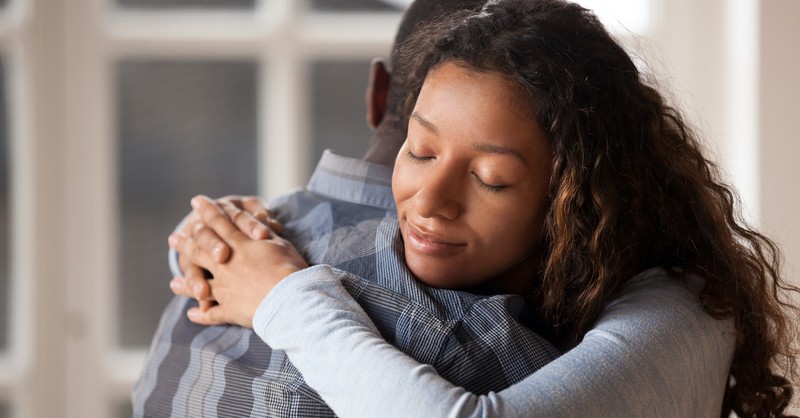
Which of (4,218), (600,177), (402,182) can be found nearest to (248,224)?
(402,182)

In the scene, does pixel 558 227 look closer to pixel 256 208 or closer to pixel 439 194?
pixel 439 194

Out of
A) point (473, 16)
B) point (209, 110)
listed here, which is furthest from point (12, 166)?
point (473, 16)

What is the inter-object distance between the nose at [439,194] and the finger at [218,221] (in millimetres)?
281

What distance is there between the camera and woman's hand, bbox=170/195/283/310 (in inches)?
45.8

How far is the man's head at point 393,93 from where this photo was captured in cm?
126

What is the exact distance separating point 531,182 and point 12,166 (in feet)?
6.93

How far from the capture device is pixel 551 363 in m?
0.88

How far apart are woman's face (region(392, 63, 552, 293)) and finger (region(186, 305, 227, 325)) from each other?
26 centimetres

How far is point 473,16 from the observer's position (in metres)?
1.09

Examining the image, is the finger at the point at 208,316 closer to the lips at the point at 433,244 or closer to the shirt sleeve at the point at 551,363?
the shirt sleeve at the point at 551,363

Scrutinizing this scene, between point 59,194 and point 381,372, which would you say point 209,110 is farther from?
point 381,372

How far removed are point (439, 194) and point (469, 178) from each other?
40mm

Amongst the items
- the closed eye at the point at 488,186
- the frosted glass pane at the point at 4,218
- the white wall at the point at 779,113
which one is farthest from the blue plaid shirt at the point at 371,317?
the frosted glass pane at the point at 4,218

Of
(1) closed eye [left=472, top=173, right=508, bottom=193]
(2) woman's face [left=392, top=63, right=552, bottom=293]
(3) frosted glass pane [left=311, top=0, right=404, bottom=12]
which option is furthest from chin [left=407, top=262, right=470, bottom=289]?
(3) frosted glass pane [left=311, top=0, right=404, bottom=12]
